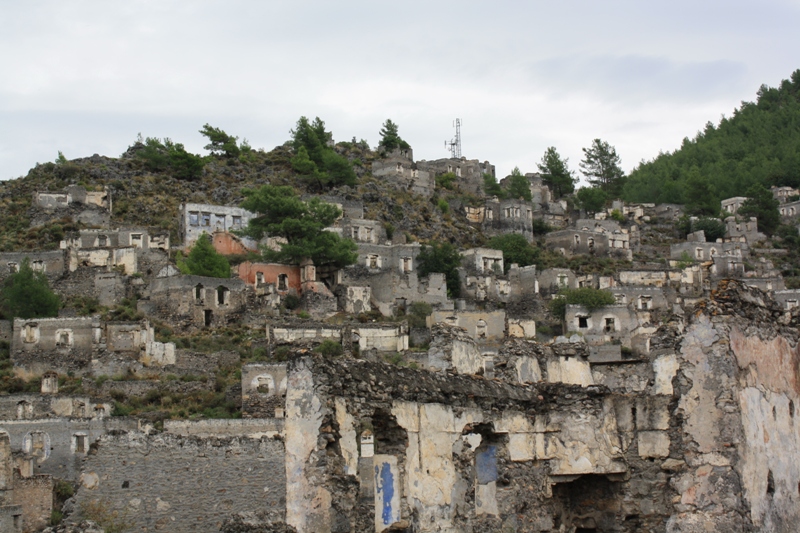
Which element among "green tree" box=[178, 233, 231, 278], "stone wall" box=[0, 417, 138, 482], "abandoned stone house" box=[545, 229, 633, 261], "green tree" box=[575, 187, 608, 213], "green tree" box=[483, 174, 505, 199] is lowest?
"stone wall" box=[0, 417, 138, 482]

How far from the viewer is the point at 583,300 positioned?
65.8 metres

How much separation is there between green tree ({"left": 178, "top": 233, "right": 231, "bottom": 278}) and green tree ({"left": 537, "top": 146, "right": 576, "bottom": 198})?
52639mm

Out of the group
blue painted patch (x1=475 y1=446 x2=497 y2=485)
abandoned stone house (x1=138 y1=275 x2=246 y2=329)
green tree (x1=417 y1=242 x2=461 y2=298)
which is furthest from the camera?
green tree (x1=417 y1=242 x2=461 y2=298)

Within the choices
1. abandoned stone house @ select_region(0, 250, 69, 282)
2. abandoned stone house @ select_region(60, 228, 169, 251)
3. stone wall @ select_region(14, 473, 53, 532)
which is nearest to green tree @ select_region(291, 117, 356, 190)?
abandoned stone house @ select_region(60, 228, 169, 251)

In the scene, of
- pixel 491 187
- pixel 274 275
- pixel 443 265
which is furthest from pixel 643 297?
pixel 491 187

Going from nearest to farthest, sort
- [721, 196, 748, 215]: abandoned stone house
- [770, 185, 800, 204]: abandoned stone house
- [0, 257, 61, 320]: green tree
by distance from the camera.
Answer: [0, 257, 61, 320]: green tree, [721, 196, 748, 215]: abandoned stone house, [770, 185, 800, 204]: abandoned stone house

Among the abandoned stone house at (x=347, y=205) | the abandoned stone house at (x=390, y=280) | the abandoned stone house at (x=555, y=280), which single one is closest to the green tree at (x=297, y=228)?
the abandoned stone house at (x=390, y=280)

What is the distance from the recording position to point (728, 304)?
18.6 metres

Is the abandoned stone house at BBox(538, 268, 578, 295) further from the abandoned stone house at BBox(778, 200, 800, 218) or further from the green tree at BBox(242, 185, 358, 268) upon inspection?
the abandoned stone house at BBox(778, 200, 800, 218)

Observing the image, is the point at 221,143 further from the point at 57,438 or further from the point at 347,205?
the point at 57,438

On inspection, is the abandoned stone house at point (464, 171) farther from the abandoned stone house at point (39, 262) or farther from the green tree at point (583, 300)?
the abandoned stone house at point (39, 262)

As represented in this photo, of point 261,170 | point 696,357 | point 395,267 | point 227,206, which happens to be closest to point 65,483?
point 696,357

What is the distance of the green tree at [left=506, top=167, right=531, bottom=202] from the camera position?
3880 inches

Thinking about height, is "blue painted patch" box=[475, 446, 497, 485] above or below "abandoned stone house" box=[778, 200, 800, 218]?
below
